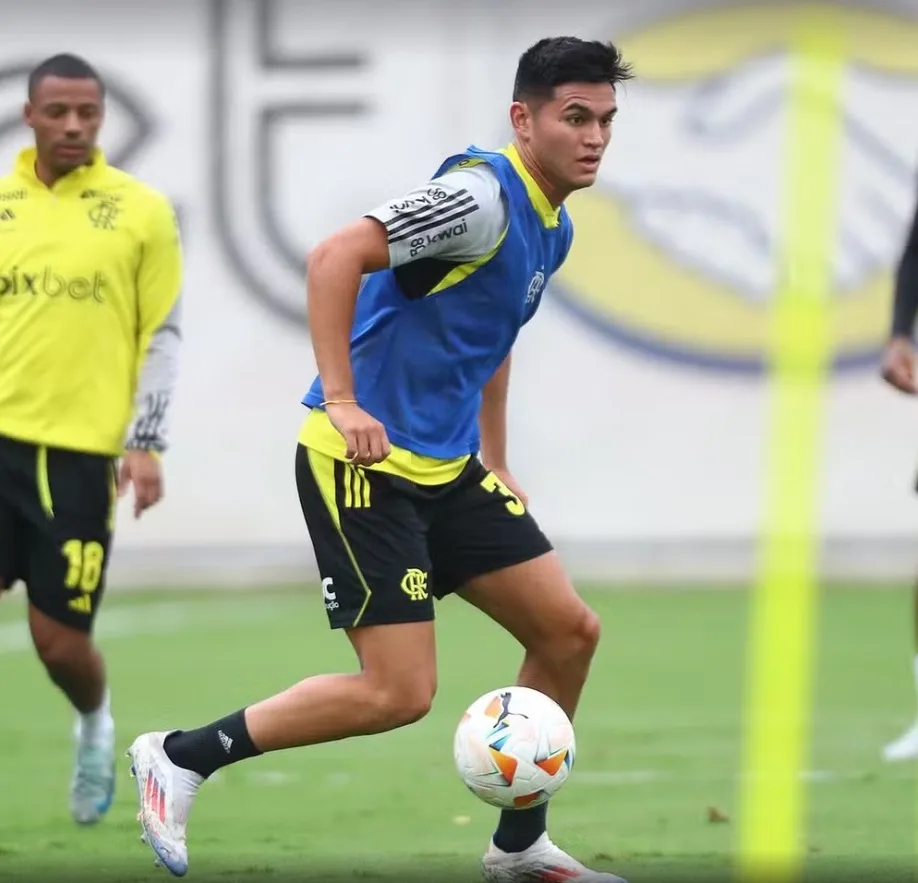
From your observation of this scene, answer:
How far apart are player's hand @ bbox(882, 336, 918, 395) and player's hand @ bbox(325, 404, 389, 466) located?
8.84 ft

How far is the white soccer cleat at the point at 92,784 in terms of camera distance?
613cm

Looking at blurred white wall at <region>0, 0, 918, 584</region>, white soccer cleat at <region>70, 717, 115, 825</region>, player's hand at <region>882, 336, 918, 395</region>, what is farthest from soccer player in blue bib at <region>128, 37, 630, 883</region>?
blurred white wall at <region>0, 0, 918, 584</region>

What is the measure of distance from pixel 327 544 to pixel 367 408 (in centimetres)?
36

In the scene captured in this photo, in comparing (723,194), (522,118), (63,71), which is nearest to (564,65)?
(522,118)

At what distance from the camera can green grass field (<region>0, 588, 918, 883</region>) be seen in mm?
5543

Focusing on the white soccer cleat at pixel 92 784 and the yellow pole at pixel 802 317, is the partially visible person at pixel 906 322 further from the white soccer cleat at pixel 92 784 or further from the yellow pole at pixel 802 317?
the yellow pole at pixel 802 317

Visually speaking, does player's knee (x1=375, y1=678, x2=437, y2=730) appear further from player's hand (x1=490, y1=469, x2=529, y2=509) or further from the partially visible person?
the partially visible person

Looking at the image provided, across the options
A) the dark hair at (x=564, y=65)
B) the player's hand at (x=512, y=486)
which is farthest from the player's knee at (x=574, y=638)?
the dark hair at (x=564, y=65)

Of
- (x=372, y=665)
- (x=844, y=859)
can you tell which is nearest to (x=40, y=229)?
(x=372, y=665)

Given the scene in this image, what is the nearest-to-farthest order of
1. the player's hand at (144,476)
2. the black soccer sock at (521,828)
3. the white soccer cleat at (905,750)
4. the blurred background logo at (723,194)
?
the black soccer sock at (521,828), the player's hand at (144,476), the white soccer cleat at (905,750), the blurred background logo at (723,194)

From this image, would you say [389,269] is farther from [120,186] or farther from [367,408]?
[120,186]

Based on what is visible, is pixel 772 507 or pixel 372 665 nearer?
pixel 372 665

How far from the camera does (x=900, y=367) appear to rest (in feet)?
22.6

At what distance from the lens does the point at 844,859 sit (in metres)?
5.42
